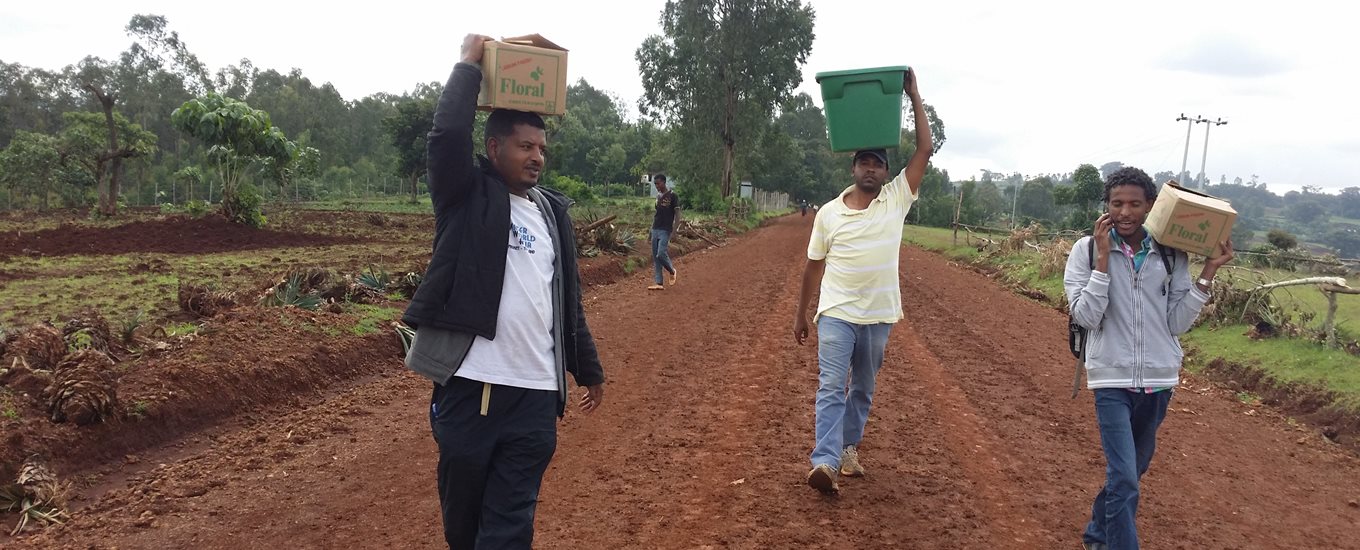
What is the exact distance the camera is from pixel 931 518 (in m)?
3.92

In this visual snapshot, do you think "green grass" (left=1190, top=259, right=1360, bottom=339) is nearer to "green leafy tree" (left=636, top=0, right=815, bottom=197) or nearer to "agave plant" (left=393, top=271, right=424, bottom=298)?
"agave plant" (left=393, top=271, right=424, bottom=298)

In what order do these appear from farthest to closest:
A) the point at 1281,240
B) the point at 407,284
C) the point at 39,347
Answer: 1. the point at 1281,240
2. the point at 407,284
3. the point at 39,347

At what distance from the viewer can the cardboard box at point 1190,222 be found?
3139 millimetres

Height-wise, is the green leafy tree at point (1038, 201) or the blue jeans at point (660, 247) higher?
the green leafy tree at point (1038, 201)

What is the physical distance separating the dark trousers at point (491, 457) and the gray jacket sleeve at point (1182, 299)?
101 inches

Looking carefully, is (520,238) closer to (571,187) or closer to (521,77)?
(521,77)

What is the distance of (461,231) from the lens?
2.38 metres

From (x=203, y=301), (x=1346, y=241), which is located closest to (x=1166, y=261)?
(x=203, y=301)

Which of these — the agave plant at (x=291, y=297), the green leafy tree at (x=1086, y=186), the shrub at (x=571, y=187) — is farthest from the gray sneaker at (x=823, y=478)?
the green leafy tree at (x=1086, y=186)

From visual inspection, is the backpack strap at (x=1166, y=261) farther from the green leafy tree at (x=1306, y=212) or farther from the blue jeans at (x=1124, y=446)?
the green leafy tree at (x=1306, y=212)

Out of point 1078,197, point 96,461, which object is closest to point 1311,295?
point 96,461

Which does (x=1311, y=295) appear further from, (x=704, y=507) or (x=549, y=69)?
(x=549, y=69)

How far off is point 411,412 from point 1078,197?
37.9 metres

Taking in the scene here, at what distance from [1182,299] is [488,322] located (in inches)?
109
